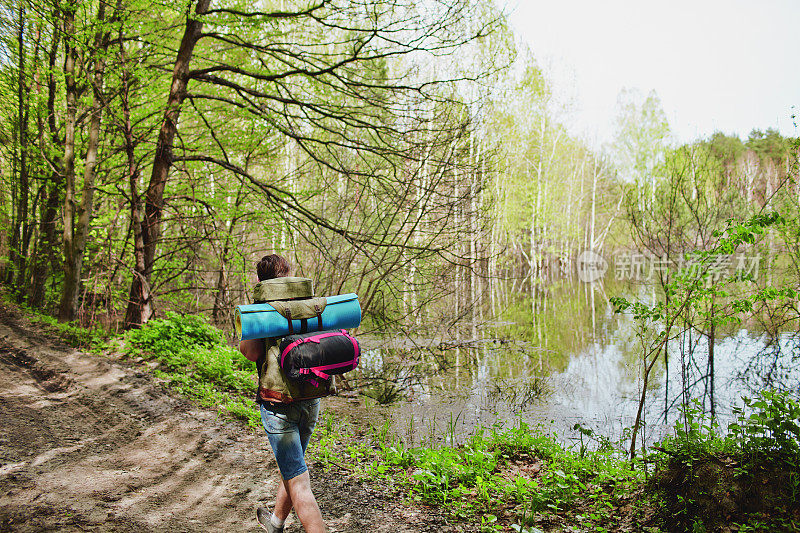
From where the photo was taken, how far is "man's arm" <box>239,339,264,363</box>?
2.58 meters

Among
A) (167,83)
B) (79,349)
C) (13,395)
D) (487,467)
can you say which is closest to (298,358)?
(487,467)

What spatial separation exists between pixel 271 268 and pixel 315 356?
0.63 m

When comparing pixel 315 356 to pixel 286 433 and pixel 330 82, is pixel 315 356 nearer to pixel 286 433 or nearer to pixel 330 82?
pixel 286 433

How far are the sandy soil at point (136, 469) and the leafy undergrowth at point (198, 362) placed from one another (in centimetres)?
27

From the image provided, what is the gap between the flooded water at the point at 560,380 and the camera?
723 centimetres

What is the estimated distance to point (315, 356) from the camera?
251 centimetres

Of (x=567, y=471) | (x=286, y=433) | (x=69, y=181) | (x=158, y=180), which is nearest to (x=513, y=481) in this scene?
(x=567, y=471)

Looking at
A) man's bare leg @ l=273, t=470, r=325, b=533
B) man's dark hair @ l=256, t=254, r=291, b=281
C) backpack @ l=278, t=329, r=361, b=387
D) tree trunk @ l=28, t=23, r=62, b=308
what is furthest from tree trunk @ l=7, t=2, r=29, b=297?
man's bare leg @ l=273, t=470, r=325, b=533

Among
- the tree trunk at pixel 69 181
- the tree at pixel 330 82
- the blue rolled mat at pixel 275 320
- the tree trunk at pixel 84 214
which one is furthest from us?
the tree trunk at pixel 69 181

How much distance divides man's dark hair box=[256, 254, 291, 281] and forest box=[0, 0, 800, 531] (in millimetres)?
2400

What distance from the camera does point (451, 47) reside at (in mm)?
6418

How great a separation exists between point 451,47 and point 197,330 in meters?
5.94

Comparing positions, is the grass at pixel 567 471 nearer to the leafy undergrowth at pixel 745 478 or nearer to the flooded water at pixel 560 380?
the leafy undergrowth at pixel 745 478

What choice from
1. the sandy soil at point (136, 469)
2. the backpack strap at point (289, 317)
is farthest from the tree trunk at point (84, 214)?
the backpack strap at point (289, 317)
